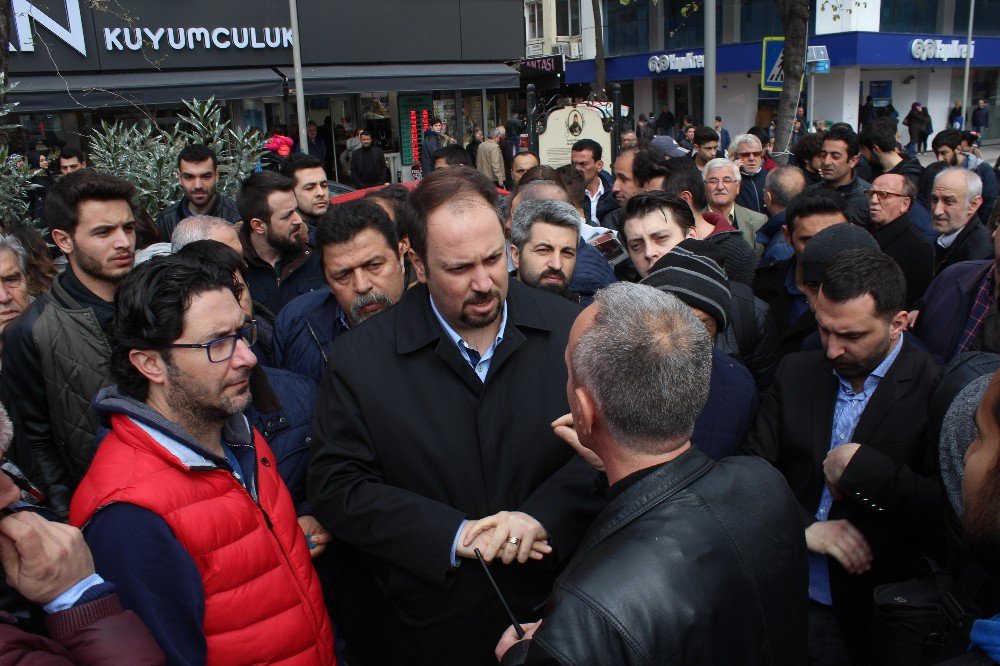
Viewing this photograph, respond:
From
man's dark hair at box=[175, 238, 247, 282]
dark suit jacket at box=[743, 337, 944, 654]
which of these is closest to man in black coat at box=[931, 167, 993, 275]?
dark suit jacket at box=[743, 337, 944, 654]

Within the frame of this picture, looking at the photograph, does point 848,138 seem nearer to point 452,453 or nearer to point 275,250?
point 275,250

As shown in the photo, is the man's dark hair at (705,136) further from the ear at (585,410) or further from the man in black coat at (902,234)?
the ear at (585,410)

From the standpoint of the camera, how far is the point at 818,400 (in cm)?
274

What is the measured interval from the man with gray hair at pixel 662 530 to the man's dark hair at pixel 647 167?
194 inches

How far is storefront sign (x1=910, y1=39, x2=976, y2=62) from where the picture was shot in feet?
94.4

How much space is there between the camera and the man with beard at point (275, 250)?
489cm

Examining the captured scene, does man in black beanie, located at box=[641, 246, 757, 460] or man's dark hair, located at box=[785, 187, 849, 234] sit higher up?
man's dark hair, located at box=[785, 187, 849, 234]

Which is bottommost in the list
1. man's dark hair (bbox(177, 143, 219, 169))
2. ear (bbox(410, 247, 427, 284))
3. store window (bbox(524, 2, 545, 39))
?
ear (bbox(410, 247, 427, 284))

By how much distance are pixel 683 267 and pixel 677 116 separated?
33161 mm

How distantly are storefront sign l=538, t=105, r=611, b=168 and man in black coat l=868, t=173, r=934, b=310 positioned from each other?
15.4 ft

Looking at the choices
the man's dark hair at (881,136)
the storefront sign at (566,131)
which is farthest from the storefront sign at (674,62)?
the man's dark hair at (881,136)

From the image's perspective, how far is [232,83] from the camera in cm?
1377

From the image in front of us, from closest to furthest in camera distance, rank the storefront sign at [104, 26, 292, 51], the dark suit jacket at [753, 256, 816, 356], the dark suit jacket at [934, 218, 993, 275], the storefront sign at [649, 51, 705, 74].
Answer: the dark suit jacket at [753, 256, 816, 356] → the dark suit jacket at [934, 218, 993, 275] → the storefront sign at [104, 26, 292, 51] → the storefront sign at [649, 51, 705, 74]

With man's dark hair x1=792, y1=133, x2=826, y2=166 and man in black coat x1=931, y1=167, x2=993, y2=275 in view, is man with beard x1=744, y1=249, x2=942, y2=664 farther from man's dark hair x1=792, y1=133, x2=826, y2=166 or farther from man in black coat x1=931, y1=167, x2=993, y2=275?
man's dark hair x1=792, y1=133, x2=826, y2=166
